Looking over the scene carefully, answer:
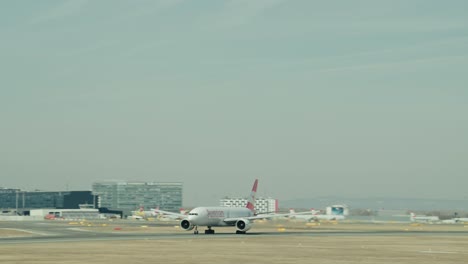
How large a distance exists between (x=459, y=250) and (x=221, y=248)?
71.3 feet

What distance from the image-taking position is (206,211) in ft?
392

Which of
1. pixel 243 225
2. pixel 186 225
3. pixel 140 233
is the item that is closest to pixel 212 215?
pixel 186 225

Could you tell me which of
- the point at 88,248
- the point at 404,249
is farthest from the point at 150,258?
the point at 404,249

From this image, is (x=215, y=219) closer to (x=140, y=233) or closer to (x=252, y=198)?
(x=140, y=233)

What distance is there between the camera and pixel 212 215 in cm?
12000

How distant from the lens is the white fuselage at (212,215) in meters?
118

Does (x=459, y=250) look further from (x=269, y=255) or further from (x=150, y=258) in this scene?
(x=150, y=258)

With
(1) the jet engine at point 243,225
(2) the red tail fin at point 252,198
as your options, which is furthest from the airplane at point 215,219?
(2) the red tail fin at point 252,198

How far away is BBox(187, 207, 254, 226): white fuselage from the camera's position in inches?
4648

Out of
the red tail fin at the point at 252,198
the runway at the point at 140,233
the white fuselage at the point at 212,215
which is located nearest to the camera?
the runway at the point at 140,233

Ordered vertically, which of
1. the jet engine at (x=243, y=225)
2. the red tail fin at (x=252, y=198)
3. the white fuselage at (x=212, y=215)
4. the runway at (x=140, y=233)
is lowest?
the runway at (x=140, y=233)

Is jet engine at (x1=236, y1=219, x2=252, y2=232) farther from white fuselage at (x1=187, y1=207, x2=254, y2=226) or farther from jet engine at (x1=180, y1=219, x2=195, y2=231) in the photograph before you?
jet engine at (x1=180, y1=219, x2=195, y2=231)

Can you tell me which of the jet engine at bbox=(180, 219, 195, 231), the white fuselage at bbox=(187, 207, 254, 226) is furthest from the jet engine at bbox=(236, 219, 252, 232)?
the jet engine at bbox=(180, 219, 195, 231)

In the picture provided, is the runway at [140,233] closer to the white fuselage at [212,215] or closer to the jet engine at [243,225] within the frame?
the jet engine at [243,225]
